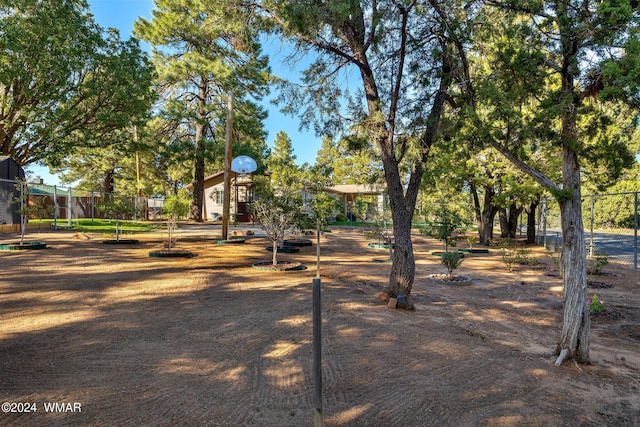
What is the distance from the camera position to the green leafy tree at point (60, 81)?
14.0 meters

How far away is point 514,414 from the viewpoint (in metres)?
2.92

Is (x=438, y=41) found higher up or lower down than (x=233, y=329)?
higher up

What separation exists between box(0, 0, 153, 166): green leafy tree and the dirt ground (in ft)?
34.3

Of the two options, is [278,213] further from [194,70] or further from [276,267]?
[194,70]

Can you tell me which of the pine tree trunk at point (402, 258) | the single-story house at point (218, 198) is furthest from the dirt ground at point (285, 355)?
the single-story house at point (218, 198)

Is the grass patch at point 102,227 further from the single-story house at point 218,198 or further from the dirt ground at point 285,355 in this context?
the dirt ground at point 285,355

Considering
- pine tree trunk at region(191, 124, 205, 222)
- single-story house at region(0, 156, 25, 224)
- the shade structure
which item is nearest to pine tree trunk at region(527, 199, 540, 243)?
the shade structure

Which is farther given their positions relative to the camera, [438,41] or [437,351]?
[438,41]

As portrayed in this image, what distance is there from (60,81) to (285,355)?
16412mm

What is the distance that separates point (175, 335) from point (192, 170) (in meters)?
30.8

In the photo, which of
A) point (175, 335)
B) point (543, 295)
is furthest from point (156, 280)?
point (543, 295)

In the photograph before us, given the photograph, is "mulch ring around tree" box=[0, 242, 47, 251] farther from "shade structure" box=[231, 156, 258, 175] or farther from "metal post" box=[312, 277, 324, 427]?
"metal post" box=[312, 277, 324, 427]

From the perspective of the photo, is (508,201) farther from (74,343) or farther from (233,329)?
(74,343)

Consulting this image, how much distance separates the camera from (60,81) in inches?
585
